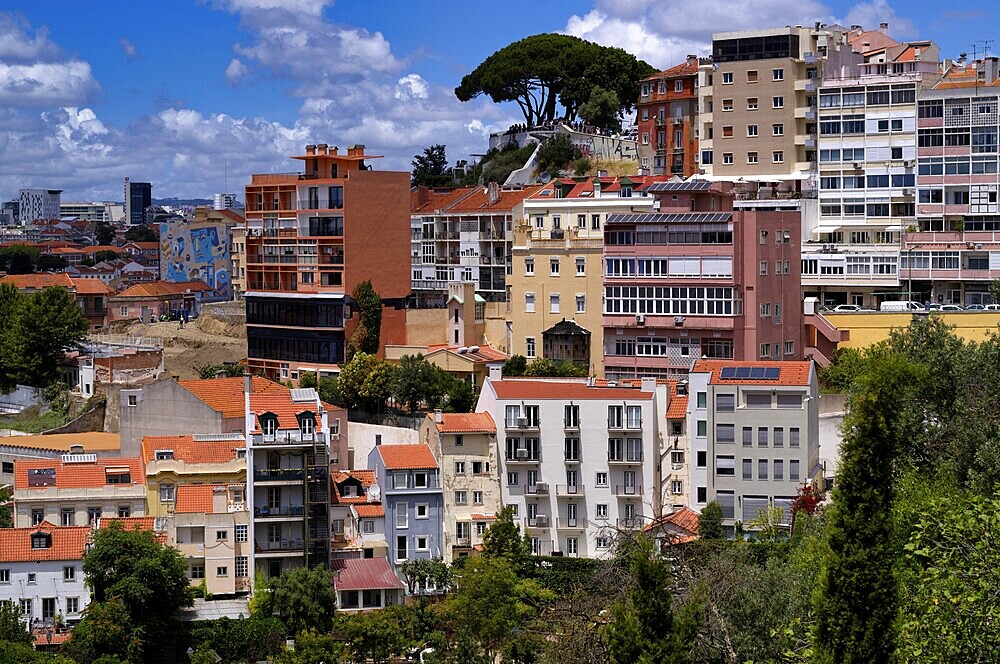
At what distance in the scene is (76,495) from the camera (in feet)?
167

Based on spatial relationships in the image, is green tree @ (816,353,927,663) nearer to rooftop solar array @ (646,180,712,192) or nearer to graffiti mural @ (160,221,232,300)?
rooftop solar array @ (646,180,712,192)

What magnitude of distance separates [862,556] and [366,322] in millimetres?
39269

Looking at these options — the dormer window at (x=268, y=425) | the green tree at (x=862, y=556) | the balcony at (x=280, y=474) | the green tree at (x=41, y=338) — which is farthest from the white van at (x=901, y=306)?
the green tree at (x=41, y=338)

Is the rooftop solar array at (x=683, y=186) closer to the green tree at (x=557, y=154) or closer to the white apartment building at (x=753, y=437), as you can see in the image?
the white apartment building at (x=753, y=437)

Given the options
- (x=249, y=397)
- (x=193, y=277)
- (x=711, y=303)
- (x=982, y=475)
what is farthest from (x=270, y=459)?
(x=193, y=277)

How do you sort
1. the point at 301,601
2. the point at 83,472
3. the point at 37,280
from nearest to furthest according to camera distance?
1. the point at 301,601
2. the point at 83,472
3. the point at 37,280

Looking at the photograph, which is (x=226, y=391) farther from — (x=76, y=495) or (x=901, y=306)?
(x=901, y=306)

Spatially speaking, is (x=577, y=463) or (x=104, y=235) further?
(x=104, y=235)

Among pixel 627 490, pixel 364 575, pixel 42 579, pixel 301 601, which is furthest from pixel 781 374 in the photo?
pixel 42 579

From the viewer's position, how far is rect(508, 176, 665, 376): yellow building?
6278 cm

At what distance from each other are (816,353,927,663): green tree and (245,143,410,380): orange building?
38296 mm

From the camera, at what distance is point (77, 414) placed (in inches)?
2621

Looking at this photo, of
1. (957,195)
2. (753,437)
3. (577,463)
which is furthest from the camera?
(957,195)

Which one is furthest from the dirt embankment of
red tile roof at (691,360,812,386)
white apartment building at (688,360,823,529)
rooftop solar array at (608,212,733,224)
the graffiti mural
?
white apartment building at (688,360,823,529)
